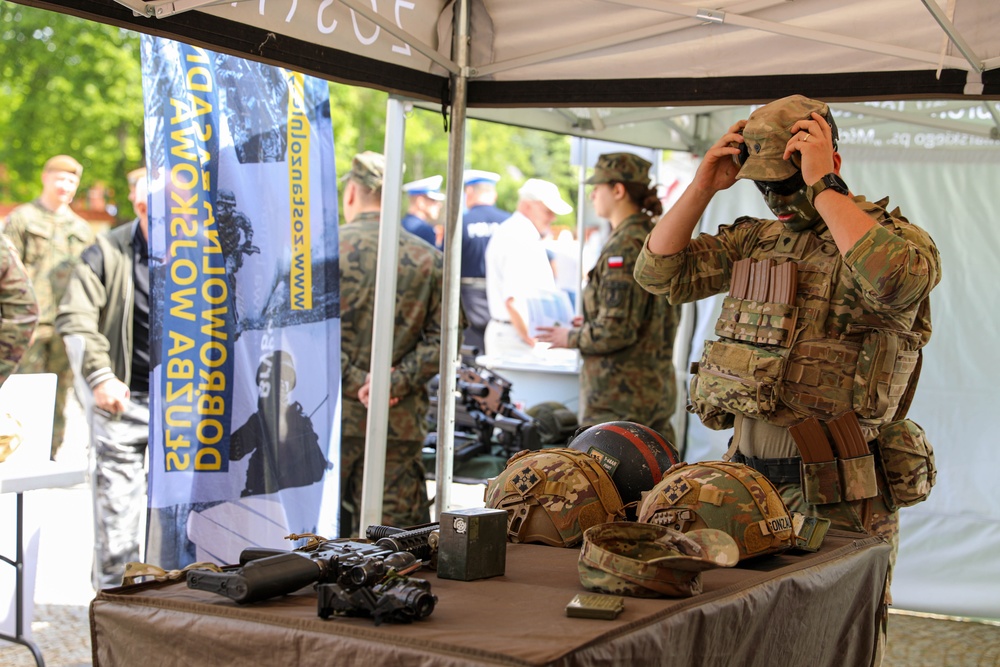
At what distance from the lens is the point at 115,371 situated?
5.37 m

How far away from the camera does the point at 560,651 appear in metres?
1.63

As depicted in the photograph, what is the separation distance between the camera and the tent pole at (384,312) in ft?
13.6

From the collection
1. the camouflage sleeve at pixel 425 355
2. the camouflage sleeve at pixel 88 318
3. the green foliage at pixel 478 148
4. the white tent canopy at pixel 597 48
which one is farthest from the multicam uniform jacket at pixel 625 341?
the green foliage at pixel 478 148

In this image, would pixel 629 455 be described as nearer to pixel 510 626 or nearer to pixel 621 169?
pixel 510 626

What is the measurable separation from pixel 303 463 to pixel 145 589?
2.20 metres

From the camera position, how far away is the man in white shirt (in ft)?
27.2

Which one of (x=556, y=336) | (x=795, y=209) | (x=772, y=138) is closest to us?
(x=772, y=138)

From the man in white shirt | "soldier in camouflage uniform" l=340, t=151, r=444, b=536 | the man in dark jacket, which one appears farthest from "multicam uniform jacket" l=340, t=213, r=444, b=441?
the man in white shirt

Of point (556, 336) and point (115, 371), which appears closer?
point (115, 371)

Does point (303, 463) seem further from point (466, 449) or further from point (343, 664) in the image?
point (466, 449)

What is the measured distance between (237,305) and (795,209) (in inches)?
83.7

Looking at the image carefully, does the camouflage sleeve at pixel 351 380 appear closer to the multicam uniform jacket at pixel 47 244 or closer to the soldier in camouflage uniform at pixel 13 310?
the soldier in camouflage uniform at pixel 13 310

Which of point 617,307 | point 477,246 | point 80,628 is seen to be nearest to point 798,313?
A: point 617,307

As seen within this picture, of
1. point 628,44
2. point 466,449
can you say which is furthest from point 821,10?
point 466,449
